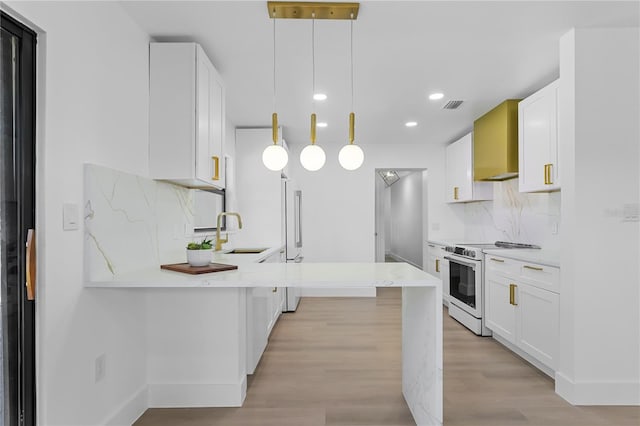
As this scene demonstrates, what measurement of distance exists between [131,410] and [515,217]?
4.13 metres

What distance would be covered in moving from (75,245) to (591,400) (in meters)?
3.07

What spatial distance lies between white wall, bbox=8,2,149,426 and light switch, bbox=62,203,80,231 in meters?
0.02

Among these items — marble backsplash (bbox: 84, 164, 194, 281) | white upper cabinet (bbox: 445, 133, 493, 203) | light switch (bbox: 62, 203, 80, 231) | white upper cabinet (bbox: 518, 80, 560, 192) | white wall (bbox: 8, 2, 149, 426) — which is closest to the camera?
white wall (bbox: 8, 2, 149, 426)

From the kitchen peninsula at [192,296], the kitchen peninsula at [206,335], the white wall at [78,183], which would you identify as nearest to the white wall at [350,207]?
the kitchen peninsula at [192,296]

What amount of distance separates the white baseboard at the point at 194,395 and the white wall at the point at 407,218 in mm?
5523

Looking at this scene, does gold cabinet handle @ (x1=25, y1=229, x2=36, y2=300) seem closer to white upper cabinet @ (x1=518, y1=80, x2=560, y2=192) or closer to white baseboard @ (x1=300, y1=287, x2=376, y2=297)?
white upper cabinet @ (x1=518, y1=80, x2=560, y2=192)

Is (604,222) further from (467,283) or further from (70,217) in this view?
(70,217)

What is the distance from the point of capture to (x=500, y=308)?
3420 mm

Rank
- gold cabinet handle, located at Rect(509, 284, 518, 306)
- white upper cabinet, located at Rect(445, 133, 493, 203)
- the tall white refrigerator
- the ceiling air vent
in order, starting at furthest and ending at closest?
white upper cabinet, located at Rect(445, 133, 493, 203) < the tall white refrigerator < the ceiling air vent < gold cabinet handle, located at Rect(509, 284, 518, 306)

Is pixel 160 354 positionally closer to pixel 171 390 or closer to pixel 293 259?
pixel 171 390

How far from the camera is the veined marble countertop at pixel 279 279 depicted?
181 cm

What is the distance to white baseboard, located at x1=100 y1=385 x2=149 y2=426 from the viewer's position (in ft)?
6.48

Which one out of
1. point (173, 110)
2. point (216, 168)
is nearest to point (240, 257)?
point (216, 168)

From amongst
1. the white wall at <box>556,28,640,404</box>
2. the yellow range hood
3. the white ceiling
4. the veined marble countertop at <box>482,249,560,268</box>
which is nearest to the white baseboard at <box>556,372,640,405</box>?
the white wall at <box>556,28,640,404</box>
